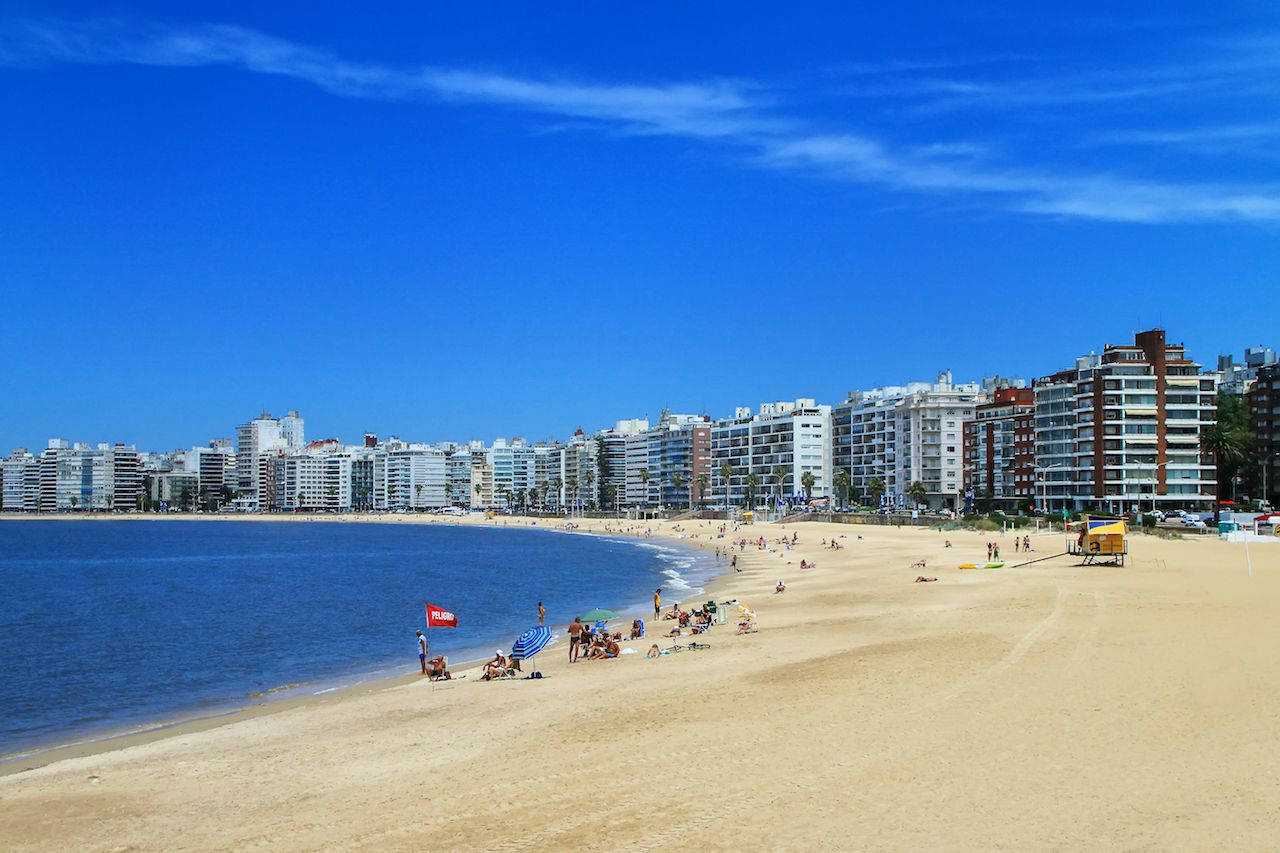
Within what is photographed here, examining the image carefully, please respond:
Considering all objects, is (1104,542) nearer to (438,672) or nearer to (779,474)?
(438,672)

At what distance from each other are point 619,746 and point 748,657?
9.91 m

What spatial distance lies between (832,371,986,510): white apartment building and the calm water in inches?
2119

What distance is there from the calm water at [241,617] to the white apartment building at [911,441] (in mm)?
53813

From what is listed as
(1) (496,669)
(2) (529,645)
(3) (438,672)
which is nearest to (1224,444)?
(2) (529,645)

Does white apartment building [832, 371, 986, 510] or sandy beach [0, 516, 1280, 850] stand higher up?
white apartment building [832, 371, 986, 510]

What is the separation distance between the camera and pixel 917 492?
Answer: 135375mm

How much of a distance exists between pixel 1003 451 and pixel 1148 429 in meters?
22.3

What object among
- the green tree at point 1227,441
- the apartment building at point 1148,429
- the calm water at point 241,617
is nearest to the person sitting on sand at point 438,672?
the calm water at point 241,617

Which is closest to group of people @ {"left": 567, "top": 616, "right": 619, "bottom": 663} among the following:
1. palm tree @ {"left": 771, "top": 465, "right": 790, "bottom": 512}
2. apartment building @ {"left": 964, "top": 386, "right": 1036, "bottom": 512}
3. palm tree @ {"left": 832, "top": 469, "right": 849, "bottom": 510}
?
apartment building @ {"left": 964, "top": 386, "right": 1036, "bottom": 512}

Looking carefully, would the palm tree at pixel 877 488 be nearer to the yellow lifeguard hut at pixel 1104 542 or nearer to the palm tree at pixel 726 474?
the palm tree at pixel 726 474

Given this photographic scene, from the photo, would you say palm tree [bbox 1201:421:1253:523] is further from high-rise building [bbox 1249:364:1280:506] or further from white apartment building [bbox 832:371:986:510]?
white apartment building [bbox 832:371:986:510]

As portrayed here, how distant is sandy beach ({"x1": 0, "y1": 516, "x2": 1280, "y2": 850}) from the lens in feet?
39.2

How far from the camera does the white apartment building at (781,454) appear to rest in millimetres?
167875

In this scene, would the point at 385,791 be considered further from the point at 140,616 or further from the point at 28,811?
the point at 140,616
